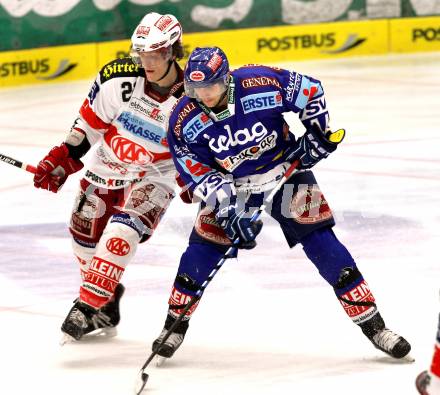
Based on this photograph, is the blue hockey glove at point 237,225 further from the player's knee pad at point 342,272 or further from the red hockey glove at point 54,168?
the red hockey glove at point 54,168

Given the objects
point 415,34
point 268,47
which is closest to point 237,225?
point 268,47

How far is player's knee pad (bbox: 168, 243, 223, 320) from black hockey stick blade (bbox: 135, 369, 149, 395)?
0.38m

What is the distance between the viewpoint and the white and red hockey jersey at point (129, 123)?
5.59m


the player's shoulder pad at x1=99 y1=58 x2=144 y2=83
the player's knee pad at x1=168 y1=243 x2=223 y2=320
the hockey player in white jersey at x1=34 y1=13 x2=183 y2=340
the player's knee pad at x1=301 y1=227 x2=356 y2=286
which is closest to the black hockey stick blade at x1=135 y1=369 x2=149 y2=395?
the player's knee pad at x1=168 y1=243 x2=223 y2=320

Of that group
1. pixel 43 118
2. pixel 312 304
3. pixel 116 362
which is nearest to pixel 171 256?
pixel 312 304

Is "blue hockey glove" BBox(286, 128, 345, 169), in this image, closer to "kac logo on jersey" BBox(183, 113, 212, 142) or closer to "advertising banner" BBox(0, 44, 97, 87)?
"kac logo on jersey" BBox(183, 113, 212, 142)

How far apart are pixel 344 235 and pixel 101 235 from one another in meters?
1.79

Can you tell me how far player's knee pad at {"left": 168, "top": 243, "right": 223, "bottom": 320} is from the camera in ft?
16.8

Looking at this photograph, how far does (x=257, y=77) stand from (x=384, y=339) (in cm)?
109

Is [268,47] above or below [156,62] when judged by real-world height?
below

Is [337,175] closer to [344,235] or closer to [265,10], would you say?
[344,235]

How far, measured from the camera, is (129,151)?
5.66m

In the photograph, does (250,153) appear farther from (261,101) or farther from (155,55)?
(155,55)

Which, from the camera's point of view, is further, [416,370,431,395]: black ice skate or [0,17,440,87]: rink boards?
[0,17,440,87]: rink boards
